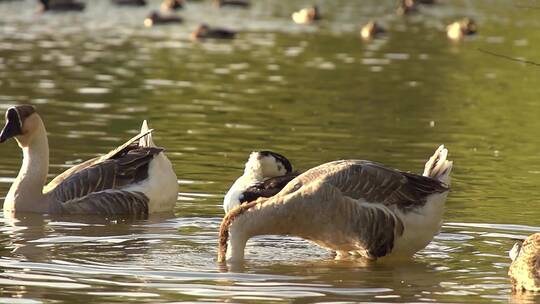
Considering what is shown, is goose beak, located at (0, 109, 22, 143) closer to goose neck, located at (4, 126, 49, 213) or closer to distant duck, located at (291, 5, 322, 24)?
goose neck, located at (4, 126, 49, 213)

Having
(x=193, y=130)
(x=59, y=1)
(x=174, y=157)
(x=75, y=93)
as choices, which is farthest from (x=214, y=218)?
(x=59, y=1)

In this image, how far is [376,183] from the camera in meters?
11.9

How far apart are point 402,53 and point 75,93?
13.5 metres

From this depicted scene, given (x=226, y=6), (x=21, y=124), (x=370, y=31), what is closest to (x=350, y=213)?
(x=21, y=124)

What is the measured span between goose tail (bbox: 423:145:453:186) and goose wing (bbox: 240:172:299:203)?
4.07ft

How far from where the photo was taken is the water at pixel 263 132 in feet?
36.1

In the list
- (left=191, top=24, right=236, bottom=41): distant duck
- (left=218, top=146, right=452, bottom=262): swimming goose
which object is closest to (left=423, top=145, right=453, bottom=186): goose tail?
(left=218, top=146, right=452, bottom=262): swimming goose

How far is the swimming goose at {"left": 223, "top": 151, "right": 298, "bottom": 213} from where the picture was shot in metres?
13.0

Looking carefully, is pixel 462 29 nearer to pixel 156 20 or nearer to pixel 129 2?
pixel 156 20

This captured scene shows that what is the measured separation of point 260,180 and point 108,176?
1.99 m

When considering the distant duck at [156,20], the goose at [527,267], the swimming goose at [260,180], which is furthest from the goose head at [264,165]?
the distant duck at [156,20]

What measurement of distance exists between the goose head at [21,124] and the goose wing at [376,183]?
4008 mm

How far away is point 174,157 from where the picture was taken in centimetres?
1819

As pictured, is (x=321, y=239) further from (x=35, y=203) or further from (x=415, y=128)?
(x=415, y=128)
